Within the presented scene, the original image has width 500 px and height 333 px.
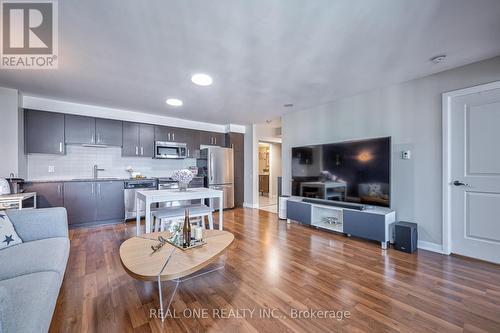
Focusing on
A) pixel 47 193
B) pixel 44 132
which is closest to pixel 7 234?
pixel 47 193

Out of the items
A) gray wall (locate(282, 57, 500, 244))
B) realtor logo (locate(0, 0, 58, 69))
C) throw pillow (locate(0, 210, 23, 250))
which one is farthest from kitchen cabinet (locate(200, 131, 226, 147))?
throw pillow (locate(0, 210, 23, 250))

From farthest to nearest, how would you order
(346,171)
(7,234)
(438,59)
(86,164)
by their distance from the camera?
1. (86,164)
2. (346,171)
3. (438,59)
4. (7,234)

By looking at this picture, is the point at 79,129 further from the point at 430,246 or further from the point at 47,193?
the point at 430,246

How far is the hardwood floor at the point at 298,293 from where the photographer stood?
1503 mm

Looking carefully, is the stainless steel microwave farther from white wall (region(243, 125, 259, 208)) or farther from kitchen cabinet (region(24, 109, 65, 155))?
white wall (region(243, 125, 259, 208))

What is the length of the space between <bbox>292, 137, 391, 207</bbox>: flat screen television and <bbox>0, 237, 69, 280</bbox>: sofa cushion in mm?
3470

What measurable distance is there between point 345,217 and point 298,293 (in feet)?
5.81

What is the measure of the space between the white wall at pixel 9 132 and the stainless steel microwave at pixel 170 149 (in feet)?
7.05

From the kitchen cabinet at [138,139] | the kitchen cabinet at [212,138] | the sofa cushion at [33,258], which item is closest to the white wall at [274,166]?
the kitchen cabinet at [212,138]

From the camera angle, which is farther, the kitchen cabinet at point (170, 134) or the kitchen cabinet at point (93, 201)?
the kitchen cabinet at point (170, 134)

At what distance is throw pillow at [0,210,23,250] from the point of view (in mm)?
1734

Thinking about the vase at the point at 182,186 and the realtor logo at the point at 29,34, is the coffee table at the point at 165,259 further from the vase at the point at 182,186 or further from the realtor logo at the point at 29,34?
the realtor logo at the point at 29,34

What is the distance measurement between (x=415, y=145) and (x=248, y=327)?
3.12 m

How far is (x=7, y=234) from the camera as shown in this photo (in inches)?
69.8
